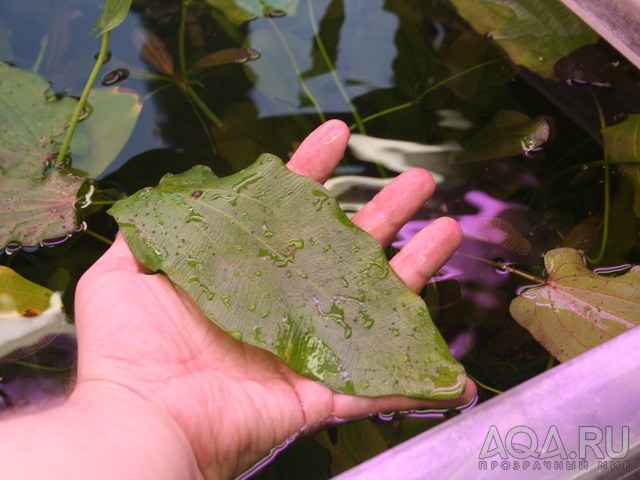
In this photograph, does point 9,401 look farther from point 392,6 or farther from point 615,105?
point 615,105

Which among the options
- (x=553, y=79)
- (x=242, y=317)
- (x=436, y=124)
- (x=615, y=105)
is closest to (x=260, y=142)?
(x=436, y=124)

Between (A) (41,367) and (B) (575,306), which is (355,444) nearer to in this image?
(B) (575,306)

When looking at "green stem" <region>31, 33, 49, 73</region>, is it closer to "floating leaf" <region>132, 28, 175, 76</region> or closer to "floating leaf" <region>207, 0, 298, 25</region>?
"floating leaf" <region>132, 28, 175, 76</region>

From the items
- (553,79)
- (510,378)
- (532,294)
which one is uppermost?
(553,79)

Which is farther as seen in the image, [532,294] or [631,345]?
[532,294]

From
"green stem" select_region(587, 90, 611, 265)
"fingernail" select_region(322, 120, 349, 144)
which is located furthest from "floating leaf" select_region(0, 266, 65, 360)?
"green stem" select_region(587, 90, 611, 265)

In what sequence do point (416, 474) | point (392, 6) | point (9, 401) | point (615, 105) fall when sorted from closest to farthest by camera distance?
1. point (416, 474)
2. point (9, 401)
3. point (615, 105)
4. point (392, 6)

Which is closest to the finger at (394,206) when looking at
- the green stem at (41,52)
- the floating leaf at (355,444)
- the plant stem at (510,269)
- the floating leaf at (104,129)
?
the plant stem at (510,269)
